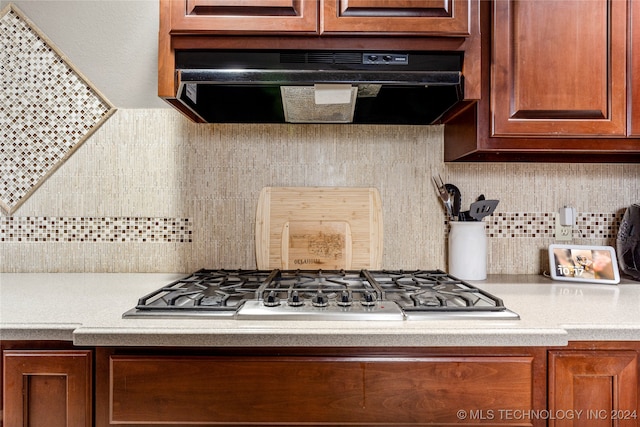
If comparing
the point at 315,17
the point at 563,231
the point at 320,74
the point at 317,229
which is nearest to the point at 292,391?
the point at 317,229

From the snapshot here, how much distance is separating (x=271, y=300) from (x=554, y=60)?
110 cm

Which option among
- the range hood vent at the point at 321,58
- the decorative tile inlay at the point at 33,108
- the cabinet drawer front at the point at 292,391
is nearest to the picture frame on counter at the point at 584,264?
the cabinet drawer front at the point at 292,391

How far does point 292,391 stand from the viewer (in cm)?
93

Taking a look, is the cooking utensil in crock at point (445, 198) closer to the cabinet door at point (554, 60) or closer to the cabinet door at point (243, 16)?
the cabinet door at point (554, 60)

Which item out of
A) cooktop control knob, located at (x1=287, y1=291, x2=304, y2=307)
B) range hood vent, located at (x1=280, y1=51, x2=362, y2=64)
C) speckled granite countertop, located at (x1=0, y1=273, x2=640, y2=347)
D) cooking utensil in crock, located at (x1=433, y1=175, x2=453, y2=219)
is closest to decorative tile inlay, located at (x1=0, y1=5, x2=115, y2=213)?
speckled granite countertop, located at (x1=0, y1=273, x2=640, y2=347)

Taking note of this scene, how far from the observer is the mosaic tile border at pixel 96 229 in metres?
1.59

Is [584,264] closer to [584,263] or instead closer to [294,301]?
[584,263]

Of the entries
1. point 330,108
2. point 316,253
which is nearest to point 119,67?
point 330,108

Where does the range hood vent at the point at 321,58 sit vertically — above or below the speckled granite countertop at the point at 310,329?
above

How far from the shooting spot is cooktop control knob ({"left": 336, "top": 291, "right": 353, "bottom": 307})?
Result: 1.03 metres

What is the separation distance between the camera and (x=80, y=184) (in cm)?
160

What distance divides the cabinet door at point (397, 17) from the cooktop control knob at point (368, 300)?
2.46 ft

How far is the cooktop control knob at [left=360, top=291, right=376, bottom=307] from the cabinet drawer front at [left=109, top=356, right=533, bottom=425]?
0.14 m

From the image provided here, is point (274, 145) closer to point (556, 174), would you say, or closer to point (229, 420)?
point (229, 420)
